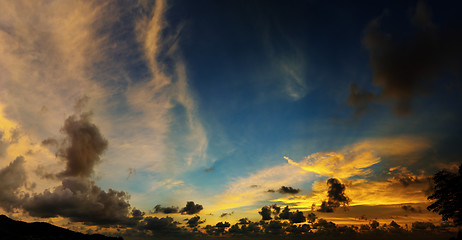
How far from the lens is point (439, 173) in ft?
238

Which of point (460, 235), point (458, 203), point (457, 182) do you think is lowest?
point (460, 235)

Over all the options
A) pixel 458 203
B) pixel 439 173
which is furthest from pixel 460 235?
pixel 439 173

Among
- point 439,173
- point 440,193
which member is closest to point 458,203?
point 440,193

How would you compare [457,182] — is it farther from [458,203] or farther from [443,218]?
[443,218]

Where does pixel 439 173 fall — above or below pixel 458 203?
above

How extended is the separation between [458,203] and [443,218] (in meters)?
7.18

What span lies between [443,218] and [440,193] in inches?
319

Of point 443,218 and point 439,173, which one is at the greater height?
point 439,173

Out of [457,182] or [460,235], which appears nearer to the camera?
[460,235]

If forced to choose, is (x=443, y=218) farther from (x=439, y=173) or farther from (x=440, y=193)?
(x=439, y=173)

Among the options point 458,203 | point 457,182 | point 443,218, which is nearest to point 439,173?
point 457,182

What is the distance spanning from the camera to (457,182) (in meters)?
70.3

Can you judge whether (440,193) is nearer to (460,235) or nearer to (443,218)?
(443,218)

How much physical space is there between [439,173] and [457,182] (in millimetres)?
4679
